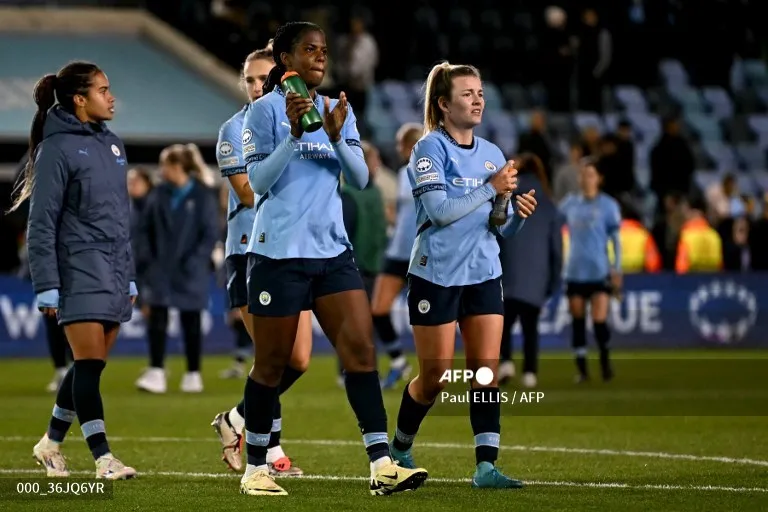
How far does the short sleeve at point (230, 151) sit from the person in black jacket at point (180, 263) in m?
6.68

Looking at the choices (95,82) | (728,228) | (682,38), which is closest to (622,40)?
(682,38)

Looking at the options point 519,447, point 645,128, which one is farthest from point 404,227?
point 645,128

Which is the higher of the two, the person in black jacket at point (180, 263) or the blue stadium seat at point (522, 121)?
the blue stadium seat at point (522, 121)

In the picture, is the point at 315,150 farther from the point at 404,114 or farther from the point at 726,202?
the point at 404,114

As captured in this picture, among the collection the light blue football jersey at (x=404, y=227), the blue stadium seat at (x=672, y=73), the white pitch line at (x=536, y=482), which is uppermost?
the blue stadium seat at (x=672, y=73)

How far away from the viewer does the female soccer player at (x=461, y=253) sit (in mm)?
8648

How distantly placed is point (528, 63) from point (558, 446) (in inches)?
711

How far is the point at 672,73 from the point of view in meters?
30.1

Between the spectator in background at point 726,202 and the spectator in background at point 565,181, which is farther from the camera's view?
the spectator in background at point 726,202

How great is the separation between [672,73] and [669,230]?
705 cm

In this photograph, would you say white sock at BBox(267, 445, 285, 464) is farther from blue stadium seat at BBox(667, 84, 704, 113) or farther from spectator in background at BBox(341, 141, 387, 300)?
blue stadium seat at BBox(667, 84, 704, 113)

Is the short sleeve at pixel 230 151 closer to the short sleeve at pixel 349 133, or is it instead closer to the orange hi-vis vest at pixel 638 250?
the short sleeve at pixel 349 133

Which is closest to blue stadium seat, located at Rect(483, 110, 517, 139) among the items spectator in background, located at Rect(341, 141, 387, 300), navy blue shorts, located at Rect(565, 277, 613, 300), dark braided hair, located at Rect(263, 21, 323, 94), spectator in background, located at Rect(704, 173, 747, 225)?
spectator in background, located at Rect(704, 173, 747, 225)

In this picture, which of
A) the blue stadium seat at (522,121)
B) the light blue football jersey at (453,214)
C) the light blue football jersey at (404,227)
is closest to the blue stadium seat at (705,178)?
the blue stadium seat at (522,121)
